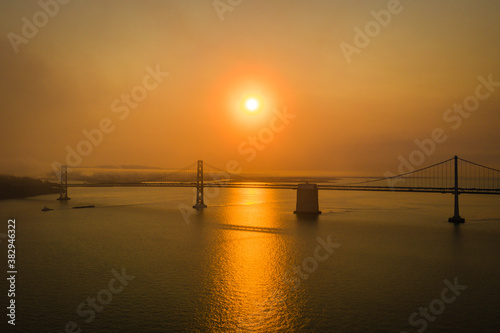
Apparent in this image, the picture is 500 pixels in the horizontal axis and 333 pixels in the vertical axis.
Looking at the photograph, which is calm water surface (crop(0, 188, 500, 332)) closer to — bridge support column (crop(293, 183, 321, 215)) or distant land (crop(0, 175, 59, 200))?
bridge support column (crop(293, 183, 321, 215))

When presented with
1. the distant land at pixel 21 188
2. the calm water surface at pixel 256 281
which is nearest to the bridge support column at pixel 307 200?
the calm water surface at pixel 256 281

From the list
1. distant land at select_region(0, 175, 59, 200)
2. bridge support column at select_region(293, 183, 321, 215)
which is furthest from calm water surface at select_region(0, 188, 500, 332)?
distant land at select_region(0, 175, 59, 200)

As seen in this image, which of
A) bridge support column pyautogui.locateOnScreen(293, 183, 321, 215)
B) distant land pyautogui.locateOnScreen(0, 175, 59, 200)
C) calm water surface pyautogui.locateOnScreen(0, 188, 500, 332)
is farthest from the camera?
distant land pyautogui.locateOnScreen(0, 175, 59, 200)

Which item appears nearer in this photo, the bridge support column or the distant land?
the bridge support column

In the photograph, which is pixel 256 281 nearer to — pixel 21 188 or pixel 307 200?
pixel 307 200

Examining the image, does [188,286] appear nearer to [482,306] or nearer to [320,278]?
[320,278]

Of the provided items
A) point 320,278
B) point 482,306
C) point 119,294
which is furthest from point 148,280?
point 482,306
